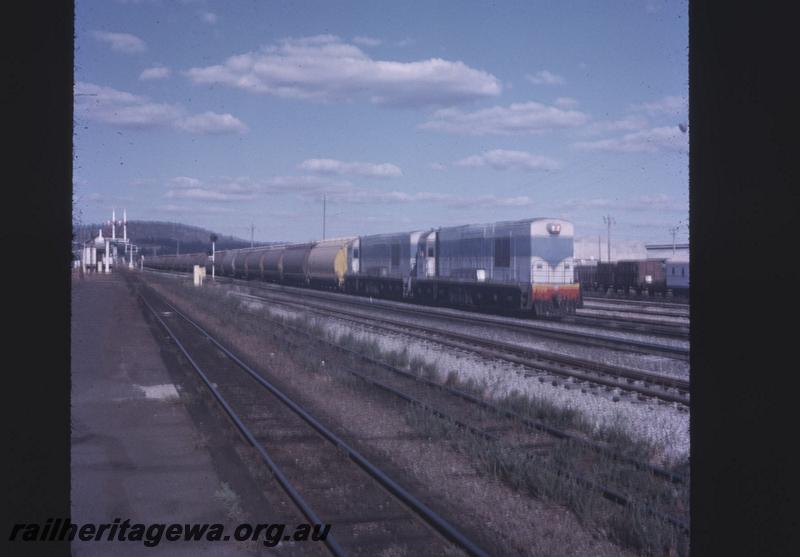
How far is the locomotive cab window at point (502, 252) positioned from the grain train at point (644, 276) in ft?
48.6

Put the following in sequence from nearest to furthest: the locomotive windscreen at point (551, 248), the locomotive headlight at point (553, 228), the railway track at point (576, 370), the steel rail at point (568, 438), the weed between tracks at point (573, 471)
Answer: the weed between tracks at point (573, 471), the steel rail at point (568, 438), the railway track at point (576, 370), the locomotive windscreen at point (551, 248), the locomotive headlight at point (553, 228)

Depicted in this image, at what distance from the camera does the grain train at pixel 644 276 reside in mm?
43250

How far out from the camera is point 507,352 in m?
17.4

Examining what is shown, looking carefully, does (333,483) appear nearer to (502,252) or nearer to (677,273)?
(502,252)

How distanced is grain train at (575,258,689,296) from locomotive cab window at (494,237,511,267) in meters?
14.8

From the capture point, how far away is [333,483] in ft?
24.8

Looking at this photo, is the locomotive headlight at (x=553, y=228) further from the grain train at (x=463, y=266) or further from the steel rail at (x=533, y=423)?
the steel rail at (x=533, y=423)

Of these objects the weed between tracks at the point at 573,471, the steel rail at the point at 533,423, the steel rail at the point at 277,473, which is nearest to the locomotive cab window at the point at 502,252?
the steel rail at the point at 533,423

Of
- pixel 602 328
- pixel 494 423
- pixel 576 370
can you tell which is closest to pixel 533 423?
pixel 494 423

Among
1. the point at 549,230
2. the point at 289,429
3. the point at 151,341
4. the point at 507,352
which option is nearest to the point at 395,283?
the point at 549,230

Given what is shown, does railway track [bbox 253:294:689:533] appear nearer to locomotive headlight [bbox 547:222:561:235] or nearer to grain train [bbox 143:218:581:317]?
grain train [bbox 143:218:581:317]

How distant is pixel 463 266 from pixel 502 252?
3.28 metres

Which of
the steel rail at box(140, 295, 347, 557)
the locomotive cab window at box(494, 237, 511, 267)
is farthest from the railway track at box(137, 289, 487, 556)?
the locomotive cab window at box(494, 237, 511, 267)

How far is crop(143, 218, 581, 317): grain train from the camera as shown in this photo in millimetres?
26484
